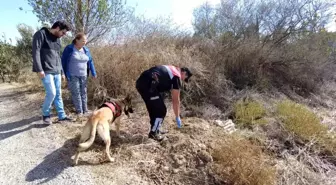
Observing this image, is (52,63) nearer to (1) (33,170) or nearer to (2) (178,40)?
(1) (33,170)

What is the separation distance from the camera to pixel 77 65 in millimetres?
4016

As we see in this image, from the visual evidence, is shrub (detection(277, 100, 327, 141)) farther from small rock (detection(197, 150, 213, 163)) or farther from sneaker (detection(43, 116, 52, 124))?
sneaker (detection(43, 116, 52, 124))

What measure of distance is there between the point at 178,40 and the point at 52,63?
501 cm

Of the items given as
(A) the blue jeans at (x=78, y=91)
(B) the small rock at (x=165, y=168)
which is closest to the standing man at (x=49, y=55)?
(A) the blue jeans at (x=78, y=91)

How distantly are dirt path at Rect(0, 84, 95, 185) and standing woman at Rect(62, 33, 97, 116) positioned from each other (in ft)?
2.25

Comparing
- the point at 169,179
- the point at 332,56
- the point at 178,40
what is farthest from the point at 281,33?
the point at 169,179

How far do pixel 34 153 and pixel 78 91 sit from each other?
1.40m

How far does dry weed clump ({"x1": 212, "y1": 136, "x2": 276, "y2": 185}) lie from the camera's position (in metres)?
2.74

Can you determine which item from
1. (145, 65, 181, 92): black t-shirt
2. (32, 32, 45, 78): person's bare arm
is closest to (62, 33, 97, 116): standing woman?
(32, 32, 45, 78): person's bare arm

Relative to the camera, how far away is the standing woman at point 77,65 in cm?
392

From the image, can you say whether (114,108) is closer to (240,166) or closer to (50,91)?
(50,91)

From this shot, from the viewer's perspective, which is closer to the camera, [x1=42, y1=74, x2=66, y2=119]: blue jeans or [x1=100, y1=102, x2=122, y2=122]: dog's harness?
[x1=100, y1=102, x2=122, y2=122]: dog's harness

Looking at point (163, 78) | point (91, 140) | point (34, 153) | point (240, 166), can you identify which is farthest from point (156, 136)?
point (34, 153)

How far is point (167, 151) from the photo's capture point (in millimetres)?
3314
